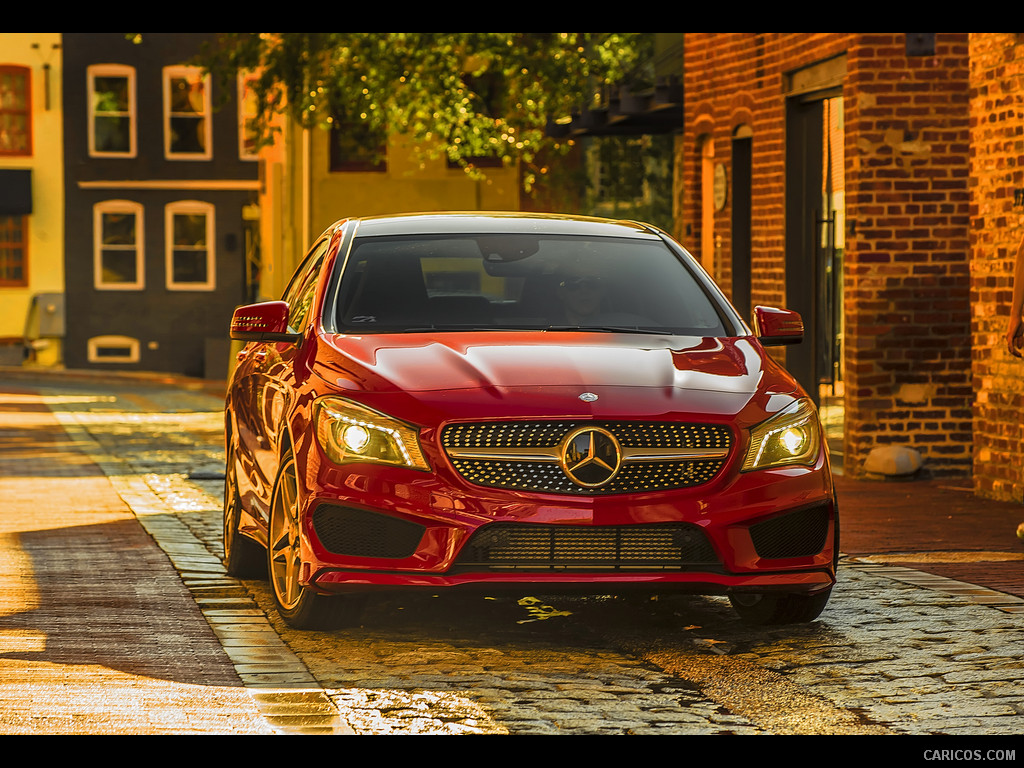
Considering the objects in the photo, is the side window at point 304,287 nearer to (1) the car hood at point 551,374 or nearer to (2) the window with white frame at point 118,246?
(1) the car hood at point 551,374

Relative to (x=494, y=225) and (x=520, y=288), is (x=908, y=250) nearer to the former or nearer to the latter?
(x=494, y=225)

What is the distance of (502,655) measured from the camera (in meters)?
6.95

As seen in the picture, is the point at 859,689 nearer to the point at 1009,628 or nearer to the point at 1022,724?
the point at 1022,724

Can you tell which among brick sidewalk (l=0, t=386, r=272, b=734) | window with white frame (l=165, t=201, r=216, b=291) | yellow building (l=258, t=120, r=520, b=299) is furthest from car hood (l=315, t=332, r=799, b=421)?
window with white frame (l=165, t=201, r=216, b=291)

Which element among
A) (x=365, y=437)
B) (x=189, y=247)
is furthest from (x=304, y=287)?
(x=189, y=247)

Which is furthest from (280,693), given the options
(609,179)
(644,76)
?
(609,179)

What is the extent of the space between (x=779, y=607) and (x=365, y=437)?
1.79 metres

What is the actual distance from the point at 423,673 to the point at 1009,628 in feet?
7.49

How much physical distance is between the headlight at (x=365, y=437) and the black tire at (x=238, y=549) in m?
1.96

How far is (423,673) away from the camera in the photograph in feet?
21.6

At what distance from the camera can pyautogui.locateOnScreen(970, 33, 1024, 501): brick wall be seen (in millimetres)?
11719

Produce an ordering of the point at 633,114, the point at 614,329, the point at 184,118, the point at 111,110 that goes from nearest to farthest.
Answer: the point at 614,329 < the point at 633,114 < the point at 111,110 < the point at 184,118

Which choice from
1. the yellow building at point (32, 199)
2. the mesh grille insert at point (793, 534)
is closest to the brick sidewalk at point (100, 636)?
the mesh grille insert at point (793, 534)

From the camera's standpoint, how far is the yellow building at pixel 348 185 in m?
33.0
